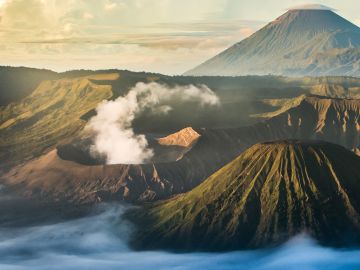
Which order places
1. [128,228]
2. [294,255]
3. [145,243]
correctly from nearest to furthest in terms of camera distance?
[294,255] < [145,243] < [128,228]

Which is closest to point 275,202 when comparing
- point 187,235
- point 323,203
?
point 323,203

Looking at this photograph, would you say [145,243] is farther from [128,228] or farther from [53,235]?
[53,235]

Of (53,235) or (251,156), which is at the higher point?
(251,156)

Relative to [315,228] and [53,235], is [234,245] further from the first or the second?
[53,235]

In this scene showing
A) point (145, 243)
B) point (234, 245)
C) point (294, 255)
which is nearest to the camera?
point (294, 255)

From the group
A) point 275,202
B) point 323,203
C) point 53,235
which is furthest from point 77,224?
point 323,203

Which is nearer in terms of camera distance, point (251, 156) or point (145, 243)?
point (145, 243)
